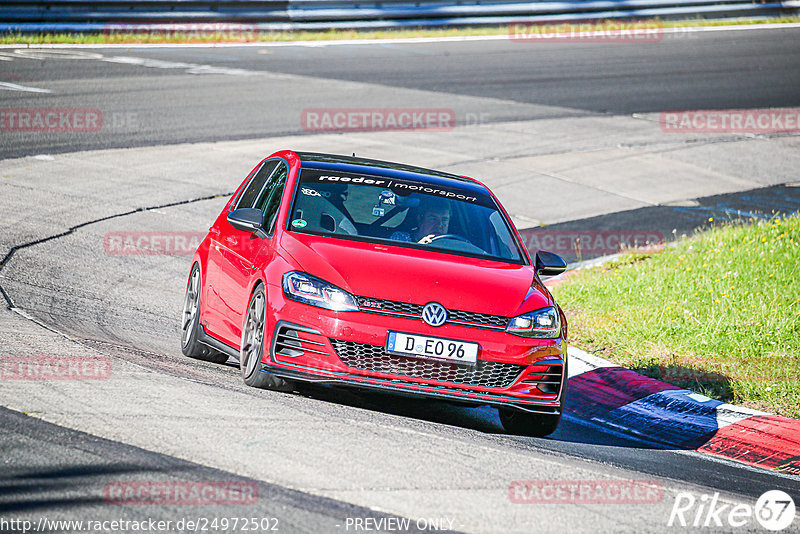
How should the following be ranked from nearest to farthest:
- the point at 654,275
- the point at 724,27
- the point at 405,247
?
the point at 405,247, the point at 654,275, the point at 724,27

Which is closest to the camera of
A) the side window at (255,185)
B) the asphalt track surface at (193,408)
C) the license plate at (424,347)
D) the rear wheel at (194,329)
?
the asphalt track surface at (193,408)

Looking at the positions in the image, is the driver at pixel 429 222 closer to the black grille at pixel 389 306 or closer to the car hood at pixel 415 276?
the car hood at pixel 415 276

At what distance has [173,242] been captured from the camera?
1273cm

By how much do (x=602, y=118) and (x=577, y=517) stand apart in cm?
1723

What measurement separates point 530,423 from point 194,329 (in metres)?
2.71

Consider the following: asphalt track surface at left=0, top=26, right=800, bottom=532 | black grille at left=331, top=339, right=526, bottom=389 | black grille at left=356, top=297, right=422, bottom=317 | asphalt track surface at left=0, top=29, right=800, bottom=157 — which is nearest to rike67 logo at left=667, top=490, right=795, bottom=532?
asphalt track surface at left=0, top=26, right=800, bottom=532

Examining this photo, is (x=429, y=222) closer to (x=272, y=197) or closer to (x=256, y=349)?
(x=272, y=197)

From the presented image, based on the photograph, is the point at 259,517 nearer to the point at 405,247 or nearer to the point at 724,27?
the point at 405,247

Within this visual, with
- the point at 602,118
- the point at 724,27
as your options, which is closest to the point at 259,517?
the point at 602,118

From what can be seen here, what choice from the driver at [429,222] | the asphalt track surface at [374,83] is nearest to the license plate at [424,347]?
the driver at [429,222]

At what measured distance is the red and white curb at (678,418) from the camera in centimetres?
770

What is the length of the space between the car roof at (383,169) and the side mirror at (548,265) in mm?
880

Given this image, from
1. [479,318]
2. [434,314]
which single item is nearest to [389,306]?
[434,314]

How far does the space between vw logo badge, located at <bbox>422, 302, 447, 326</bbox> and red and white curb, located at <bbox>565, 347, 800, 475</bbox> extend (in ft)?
7.24
